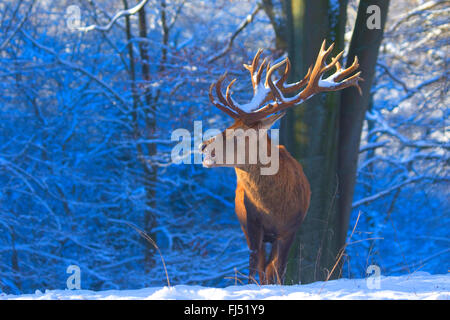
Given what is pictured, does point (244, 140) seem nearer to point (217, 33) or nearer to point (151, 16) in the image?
point (217, 33)

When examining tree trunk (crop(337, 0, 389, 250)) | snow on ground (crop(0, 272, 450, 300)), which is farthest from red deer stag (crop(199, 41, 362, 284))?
tree trunk (crop(337, 0, 389, 250))

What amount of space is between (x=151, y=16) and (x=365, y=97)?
715cm

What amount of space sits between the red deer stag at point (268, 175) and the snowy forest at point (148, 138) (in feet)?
14.9

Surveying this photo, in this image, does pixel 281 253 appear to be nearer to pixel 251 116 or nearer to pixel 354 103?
pixel 251 116

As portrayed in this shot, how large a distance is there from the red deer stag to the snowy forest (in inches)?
→ 179

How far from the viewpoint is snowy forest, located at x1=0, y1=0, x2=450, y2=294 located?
8734 mm

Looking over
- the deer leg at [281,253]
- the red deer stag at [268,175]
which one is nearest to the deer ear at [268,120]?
the red deer stag at [268,175]

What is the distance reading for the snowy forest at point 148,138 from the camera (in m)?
8.73

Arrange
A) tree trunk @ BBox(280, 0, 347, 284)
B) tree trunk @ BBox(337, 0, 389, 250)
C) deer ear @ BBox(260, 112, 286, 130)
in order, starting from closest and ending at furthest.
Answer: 1. deer ear @ BBox(260, 112, 286, 130)
2. tree trunk @ BBox(280, 0, 347, 284)
3. tree trunk @ BBox(337, 0, 389, 250)

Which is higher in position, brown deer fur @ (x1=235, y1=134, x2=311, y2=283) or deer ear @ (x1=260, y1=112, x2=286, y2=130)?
deer ear @ (x1=260, y1=112, x2=286, y2=130)

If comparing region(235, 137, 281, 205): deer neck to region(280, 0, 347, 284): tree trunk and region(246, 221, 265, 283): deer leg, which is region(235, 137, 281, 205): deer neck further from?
region(280, 0, 347, 284): tree trunk

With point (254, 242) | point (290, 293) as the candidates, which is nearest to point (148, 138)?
point (254, 242)

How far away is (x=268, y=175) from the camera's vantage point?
360 centimetres

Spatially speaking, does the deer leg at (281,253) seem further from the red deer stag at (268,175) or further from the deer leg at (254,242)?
the deer leg at (254,242)
